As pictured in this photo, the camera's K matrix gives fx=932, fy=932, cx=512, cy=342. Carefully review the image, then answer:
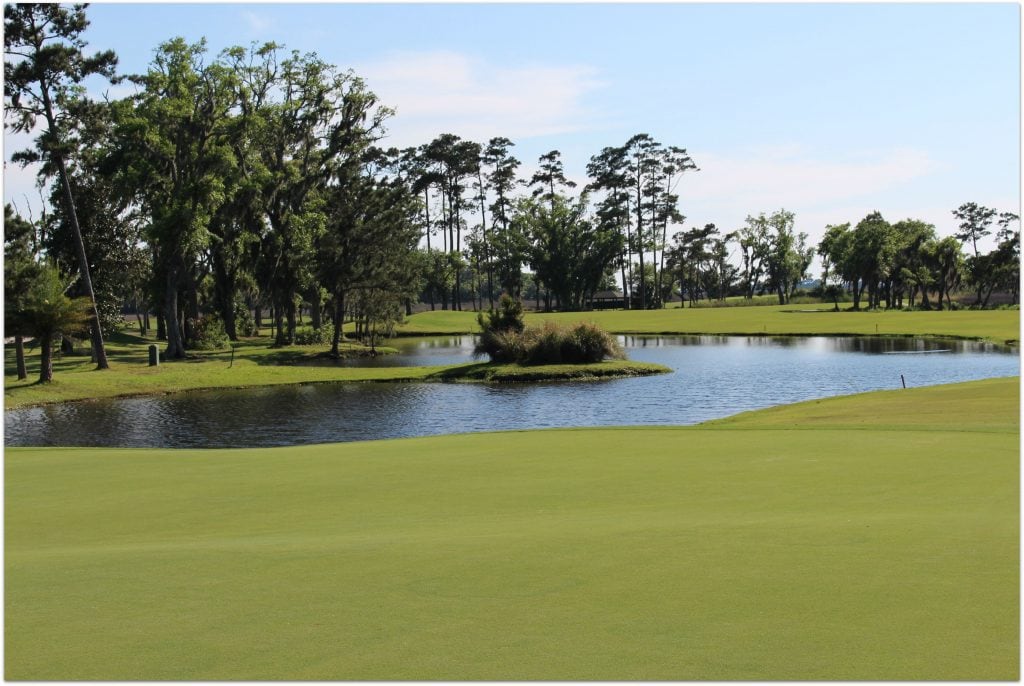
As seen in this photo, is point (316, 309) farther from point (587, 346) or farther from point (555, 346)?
point (587, 346)

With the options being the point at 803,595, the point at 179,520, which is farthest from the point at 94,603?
the point at 803,595

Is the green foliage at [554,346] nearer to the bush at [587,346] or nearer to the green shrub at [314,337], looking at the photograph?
the bush at [587,346]

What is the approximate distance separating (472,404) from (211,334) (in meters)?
34.4

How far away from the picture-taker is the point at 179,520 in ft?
32.4

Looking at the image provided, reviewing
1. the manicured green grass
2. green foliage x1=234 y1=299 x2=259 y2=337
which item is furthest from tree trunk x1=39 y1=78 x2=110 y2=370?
green foliage x1=234 y1=299 x2=259 y2=337

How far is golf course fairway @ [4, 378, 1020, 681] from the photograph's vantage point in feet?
16.2

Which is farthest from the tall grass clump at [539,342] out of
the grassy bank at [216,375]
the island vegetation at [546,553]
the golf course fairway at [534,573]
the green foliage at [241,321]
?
the green foliage at [241,321]

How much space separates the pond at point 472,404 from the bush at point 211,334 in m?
21.1

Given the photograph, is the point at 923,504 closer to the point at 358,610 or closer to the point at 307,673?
the point at 358,610

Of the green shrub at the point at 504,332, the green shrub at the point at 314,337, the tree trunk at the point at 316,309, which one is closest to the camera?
the green shrub at the point at 504,332

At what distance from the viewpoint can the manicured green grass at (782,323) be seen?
75500 mm

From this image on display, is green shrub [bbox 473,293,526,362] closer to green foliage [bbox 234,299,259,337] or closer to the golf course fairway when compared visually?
the golf course fairway

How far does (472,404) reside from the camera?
38812 mm

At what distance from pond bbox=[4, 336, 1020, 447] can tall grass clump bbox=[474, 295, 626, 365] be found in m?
4.51
